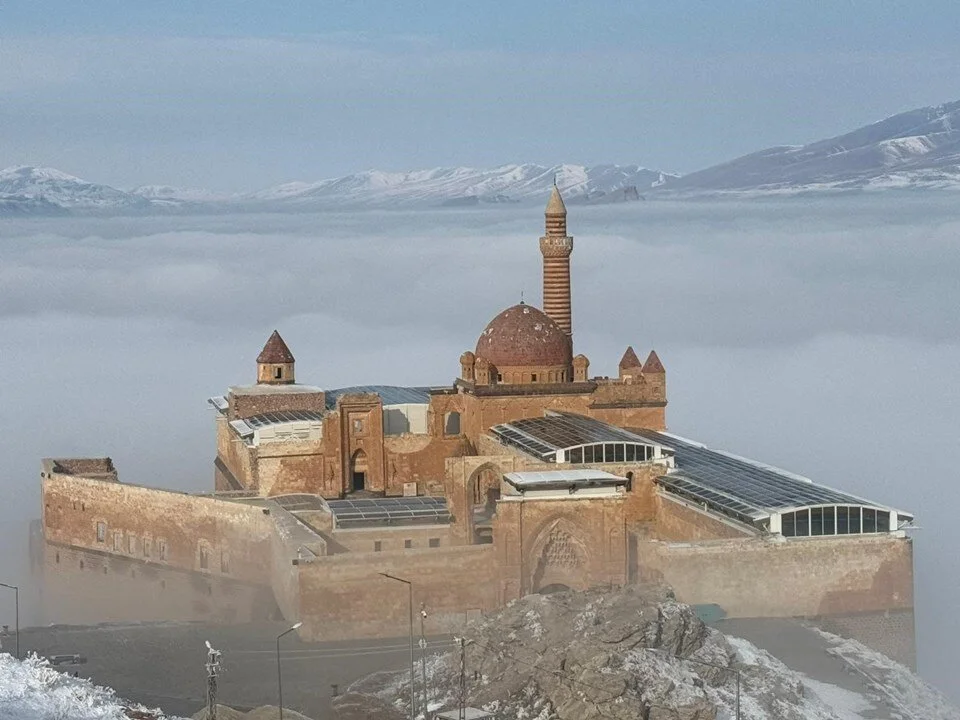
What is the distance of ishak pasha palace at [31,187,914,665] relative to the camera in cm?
4766

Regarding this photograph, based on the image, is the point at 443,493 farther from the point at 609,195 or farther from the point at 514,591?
the point at 609,195

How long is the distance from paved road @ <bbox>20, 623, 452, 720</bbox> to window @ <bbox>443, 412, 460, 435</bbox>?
17.6 m

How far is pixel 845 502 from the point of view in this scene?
1912 inches

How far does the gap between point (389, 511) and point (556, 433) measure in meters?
5.75

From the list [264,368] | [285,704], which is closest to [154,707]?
[285,704]

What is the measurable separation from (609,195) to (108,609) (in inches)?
5734

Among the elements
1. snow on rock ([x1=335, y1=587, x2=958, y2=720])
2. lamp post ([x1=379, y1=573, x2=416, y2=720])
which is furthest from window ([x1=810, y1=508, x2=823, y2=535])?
lamp post ([x1=379, y1=573, x2=416, y2=720])

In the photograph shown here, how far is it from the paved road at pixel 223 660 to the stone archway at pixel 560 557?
419 centimetres

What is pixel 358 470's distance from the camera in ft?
208

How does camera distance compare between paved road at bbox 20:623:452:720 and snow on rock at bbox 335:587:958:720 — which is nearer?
snow on rock at bbox 335:587:958:720

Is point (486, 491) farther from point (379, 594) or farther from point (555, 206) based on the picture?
point (555, 206)

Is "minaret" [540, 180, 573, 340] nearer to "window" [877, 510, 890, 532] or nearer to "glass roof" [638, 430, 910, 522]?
"glass roof" [638, 430, 910, 522]

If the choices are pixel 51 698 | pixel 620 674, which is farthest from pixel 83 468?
pixel 620 674

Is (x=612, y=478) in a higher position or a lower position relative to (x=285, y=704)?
higher
